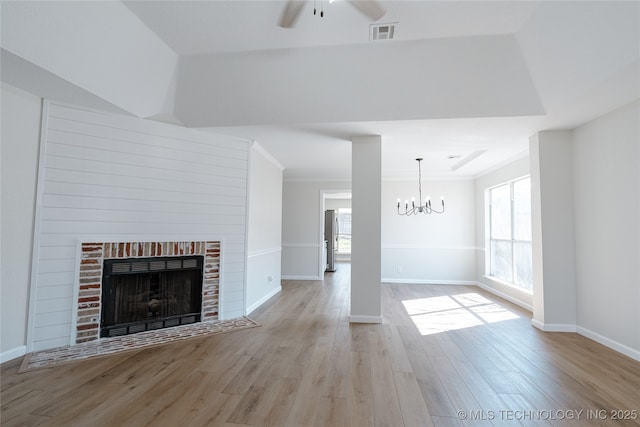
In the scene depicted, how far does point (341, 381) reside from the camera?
2363 mm

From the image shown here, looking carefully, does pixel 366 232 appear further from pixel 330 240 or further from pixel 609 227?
pixel 330 240

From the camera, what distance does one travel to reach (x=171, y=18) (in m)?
2.63

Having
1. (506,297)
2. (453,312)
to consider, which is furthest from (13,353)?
(506,297)

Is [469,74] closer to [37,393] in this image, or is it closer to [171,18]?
[171,18]

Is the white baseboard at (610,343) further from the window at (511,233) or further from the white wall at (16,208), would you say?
the white wall at (16,208)

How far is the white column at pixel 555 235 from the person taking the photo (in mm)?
3602

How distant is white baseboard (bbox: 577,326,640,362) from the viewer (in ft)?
9.22

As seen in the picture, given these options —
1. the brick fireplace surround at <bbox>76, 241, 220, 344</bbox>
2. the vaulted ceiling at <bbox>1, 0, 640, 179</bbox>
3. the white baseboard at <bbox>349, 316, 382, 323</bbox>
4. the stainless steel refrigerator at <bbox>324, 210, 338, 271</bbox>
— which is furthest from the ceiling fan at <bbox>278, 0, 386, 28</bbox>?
the stainless steel refrigerator at <bbox>324, 210, 338, 271</bbox>

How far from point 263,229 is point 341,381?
308cm

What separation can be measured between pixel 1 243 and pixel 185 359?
189 centimetres

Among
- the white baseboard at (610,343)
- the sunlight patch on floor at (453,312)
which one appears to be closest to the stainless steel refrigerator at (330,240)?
the sunlight patch on floor at (453,312)

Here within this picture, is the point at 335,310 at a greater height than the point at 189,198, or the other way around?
the point at 189,198

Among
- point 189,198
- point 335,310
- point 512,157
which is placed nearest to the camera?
point 189,198

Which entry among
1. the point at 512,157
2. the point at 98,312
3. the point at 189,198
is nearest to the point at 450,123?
the point at 512,157
